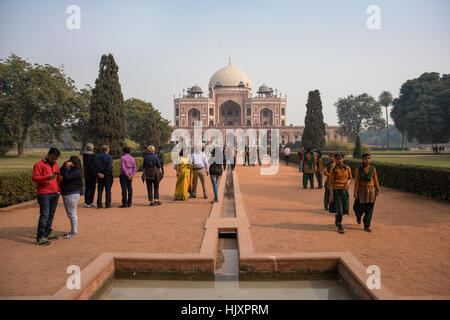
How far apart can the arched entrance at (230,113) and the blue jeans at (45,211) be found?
59710 mm

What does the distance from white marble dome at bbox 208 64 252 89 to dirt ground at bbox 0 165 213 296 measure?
57.5m

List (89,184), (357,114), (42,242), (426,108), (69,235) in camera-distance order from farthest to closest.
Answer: (357,114), (426,108), (89,184), (69,235), (42,242)

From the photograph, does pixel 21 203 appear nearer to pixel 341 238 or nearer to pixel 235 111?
pixel 341 238

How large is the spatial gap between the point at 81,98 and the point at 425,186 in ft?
98.7

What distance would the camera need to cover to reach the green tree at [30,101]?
27078 millimetres

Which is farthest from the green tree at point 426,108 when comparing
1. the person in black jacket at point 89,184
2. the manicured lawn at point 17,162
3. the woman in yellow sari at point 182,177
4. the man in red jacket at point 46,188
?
the man in red jacket at point 46,188

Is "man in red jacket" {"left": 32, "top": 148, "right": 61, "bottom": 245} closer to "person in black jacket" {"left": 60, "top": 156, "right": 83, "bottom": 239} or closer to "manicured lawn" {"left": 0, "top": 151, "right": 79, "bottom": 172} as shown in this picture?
"person in black jacket" {"left": 60, "top": 156, "right": 83, "bottom": 239}

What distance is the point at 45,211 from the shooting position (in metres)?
4.55

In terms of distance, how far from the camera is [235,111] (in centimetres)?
6556

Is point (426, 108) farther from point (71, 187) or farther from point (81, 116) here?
point (71, 187)

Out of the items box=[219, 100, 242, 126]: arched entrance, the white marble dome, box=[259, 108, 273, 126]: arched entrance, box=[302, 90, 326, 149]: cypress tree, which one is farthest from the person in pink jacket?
the white marble dome

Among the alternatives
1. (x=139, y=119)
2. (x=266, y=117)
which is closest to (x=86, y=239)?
(x=139, y=119)

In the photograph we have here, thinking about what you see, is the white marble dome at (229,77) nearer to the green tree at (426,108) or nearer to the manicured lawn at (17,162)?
the green tree at (426,108)

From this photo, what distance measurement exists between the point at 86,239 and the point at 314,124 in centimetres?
2569
